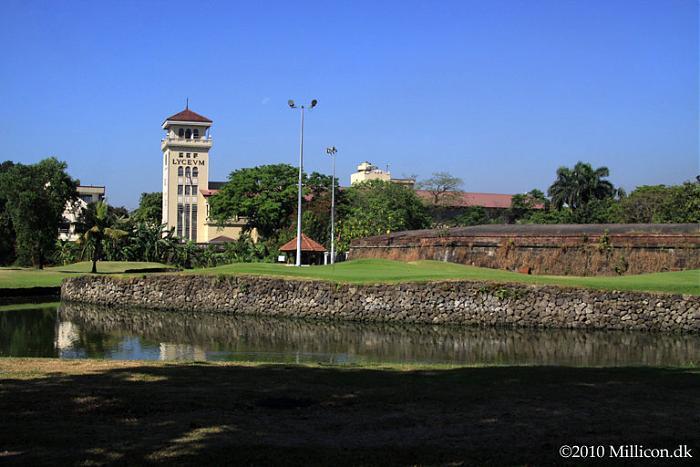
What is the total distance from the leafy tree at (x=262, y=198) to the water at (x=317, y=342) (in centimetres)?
4829

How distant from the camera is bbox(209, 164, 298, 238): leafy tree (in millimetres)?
78438

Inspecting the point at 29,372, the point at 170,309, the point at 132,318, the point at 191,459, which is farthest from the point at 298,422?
the point at 170,309

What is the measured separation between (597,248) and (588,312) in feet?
32.0

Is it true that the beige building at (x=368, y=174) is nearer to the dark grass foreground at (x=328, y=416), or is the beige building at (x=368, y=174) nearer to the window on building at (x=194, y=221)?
the window on building at (x=194, y=221)

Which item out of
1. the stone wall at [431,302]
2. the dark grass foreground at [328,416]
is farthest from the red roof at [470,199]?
the dark grass foreground at [328,416]

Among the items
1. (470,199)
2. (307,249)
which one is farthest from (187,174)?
(307,249)

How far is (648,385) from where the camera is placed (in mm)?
11336

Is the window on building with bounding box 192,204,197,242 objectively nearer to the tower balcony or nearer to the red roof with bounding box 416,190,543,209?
the tower balcony

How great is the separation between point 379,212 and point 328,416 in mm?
64718

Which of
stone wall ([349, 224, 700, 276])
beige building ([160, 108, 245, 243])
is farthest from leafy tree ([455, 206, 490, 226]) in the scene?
stone wall ([349, 224, 700, 276])

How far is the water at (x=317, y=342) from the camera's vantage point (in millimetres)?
19250

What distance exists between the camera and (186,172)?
105250 mm

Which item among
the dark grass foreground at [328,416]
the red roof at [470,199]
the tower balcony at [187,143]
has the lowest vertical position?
the dark grass foreground at [328,416]

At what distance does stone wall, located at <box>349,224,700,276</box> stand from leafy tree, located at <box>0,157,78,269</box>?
31.3 meters
